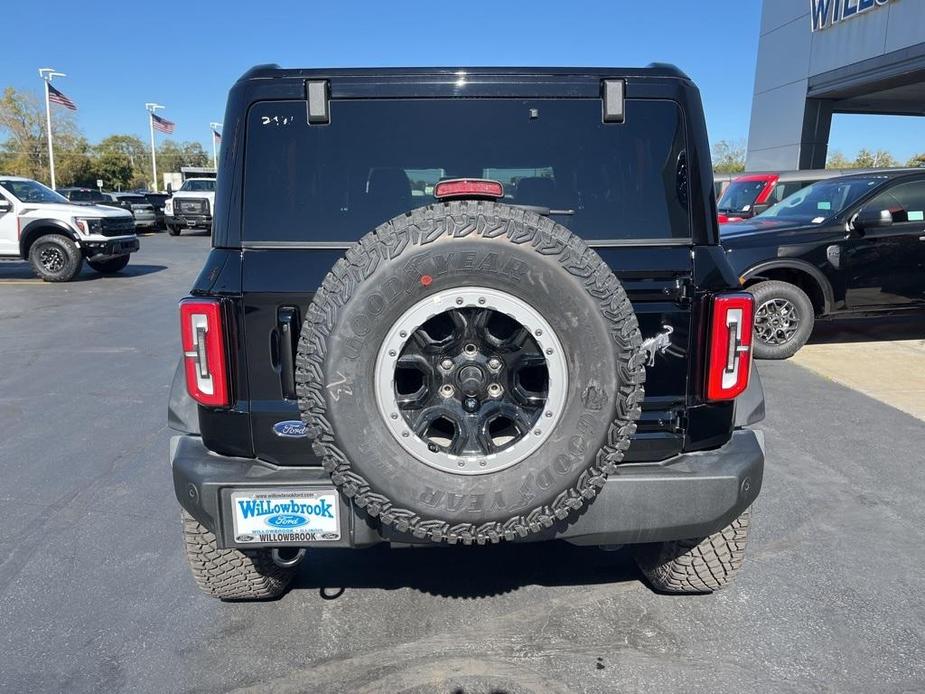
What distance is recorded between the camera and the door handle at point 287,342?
234 centimetres

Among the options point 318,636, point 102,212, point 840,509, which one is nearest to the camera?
point 318,636

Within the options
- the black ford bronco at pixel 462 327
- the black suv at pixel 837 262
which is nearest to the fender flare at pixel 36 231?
the black suv at pixel 837 262

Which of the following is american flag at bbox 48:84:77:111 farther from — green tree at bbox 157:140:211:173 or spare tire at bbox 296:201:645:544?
green tree at bbox 157:140:211:173

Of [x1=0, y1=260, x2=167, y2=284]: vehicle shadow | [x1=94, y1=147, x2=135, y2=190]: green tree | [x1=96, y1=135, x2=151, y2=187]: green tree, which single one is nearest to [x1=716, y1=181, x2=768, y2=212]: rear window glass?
[x1=0, y1=260, x2=167, y2=284]: vehicle shadow

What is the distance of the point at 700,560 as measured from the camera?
283 cm

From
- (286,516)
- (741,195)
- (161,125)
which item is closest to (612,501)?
(286,516)

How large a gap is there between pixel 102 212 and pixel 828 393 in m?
12.6

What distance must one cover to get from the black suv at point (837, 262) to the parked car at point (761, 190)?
542cm

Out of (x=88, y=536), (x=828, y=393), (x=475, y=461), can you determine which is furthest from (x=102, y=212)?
(x=475, y=461)

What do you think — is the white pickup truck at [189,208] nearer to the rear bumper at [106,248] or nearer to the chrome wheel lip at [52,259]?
the rear bumper at [106,248]

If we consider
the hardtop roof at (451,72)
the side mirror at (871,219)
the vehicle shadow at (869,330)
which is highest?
the hardtop roof at (451,72)

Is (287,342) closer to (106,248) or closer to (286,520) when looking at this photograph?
(286,520)

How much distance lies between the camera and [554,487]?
2104 millimetres

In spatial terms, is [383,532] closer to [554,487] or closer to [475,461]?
[475,461]
